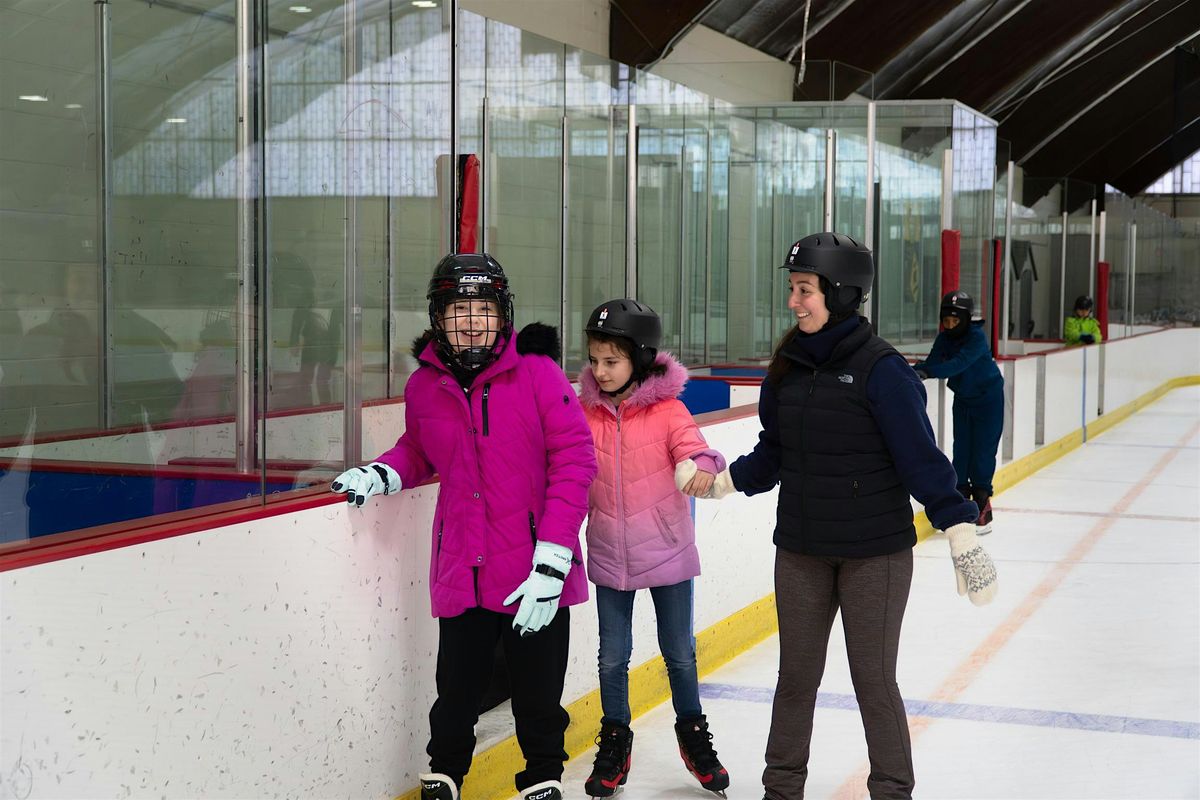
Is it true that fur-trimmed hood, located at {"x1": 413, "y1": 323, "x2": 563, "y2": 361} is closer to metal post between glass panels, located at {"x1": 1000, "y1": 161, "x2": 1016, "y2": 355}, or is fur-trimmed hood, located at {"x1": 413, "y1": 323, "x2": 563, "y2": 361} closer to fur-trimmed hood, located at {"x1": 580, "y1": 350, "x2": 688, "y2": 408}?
fur-trimmed hood, located at {"x1": 580, "y1": 350, "x2": 688, "y2": 408}

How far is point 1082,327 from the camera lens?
1438cm

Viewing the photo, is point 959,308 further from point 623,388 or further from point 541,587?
point 541,587

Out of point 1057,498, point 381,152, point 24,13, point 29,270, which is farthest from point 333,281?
point 1057,498

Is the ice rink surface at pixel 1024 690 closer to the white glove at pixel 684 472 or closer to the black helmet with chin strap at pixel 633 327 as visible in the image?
the white glove at pixel 684 472

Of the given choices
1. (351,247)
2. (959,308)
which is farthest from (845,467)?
(959,308)

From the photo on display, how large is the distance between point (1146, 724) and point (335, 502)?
2835 mm

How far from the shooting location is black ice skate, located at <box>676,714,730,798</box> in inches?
139

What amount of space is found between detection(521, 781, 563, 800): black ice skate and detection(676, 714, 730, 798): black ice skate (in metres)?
0.56

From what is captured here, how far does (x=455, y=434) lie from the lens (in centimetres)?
300

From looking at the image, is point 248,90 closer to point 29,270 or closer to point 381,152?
point 381,152

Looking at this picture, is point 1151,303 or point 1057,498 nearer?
point 1057,498

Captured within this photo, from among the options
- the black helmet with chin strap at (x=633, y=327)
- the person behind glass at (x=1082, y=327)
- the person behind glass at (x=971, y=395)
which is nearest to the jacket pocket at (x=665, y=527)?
the black helmet with chin strap at (x=633, y=327)

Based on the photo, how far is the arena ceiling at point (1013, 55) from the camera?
10109 mm

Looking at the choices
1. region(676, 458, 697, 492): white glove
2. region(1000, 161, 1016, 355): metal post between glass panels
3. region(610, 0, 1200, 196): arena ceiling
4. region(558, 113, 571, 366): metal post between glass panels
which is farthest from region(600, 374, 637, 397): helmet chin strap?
region(1000, 161, 1016, 355): metal post between glass panels
